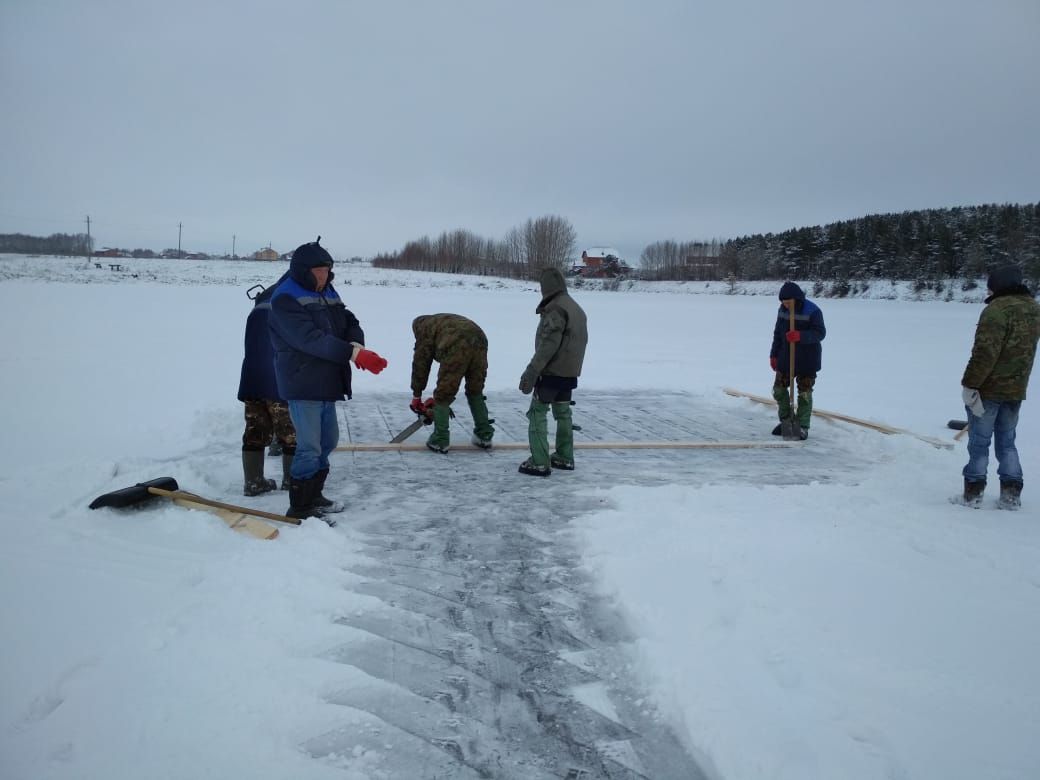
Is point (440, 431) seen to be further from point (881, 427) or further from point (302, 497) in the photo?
point (881, 427)

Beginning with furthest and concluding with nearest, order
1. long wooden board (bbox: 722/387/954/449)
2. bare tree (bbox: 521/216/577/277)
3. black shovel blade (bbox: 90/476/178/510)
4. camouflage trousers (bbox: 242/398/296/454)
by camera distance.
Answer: bare tree (bbox: 521/216/577/277) → long wooden board (bbox: 722/387/954/449) → camouflage trousers (bbox: 242/398/296/454) → black shovel blade (bbox: 90/476/178/510)

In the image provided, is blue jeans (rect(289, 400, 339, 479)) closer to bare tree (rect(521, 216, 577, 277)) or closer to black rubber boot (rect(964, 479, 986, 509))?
black rubber boot (rect(964, 479, 986, 509))

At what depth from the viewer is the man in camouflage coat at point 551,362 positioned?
5.55 meters

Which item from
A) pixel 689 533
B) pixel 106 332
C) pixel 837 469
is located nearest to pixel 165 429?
pixel 689 533

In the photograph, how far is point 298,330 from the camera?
4.14 metres

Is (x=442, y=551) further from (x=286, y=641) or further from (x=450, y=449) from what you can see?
(x=450, y=449)

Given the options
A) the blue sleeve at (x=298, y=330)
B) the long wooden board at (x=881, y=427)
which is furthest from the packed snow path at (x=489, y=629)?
the long wooden board at (x=881, y=427)

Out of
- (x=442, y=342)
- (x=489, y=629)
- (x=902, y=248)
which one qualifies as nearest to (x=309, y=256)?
(x=442, y=342)

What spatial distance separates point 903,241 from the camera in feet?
159

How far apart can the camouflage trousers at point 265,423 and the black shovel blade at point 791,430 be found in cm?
541

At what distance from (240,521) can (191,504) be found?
410 millimetres

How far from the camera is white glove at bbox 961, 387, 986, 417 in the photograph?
496 cm

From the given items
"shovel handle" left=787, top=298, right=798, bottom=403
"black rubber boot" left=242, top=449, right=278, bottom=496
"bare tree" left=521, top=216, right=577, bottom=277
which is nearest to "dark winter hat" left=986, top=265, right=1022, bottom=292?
"shovel handle" left=787, top=298, right=798, bottom=403

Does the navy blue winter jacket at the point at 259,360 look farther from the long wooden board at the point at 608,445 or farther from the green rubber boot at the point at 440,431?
the green rubber boot at the point at 440,431
